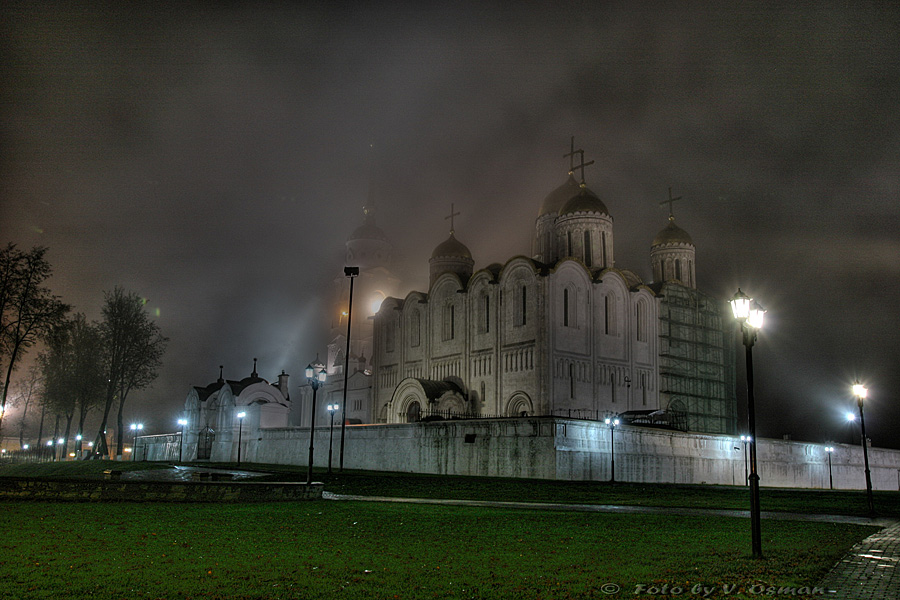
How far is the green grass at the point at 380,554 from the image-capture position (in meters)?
7.78

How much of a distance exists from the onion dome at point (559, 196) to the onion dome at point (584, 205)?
414 cm

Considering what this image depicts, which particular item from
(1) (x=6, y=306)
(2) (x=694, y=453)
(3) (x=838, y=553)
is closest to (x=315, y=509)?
(3) (x=838, y=553)

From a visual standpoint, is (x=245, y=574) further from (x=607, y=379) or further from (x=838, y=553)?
(x=607, y=379)

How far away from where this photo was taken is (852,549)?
448 inches

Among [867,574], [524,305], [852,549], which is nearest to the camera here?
[867,574]

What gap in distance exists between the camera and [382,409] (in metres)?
60.3

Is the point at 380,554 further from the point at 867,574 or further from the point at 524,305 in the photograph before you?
the point at 524,305

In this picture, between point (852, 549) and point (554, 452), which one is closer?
point (852, 549)

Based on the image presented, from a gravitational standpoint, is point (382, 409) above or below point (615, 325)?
below

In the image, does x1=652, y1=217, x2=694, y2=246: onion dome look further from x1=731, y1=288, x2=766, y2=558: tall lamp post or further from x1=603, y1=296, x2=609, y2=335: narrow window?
x1=731, y1=288, x2=766, y2=558: tall lamp post

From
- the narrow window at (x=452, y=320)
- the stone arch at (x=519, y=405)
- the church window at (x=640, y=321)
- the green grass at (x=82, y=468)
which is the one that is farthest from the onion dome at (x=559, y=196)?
the green grass at (x=82, y=468)

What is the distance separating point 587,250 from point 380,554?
4956 cm

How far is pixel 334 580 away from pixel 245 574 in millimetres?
1118

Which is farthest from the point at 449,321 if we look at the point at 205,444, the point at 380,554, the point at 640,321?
the point at 380,554
